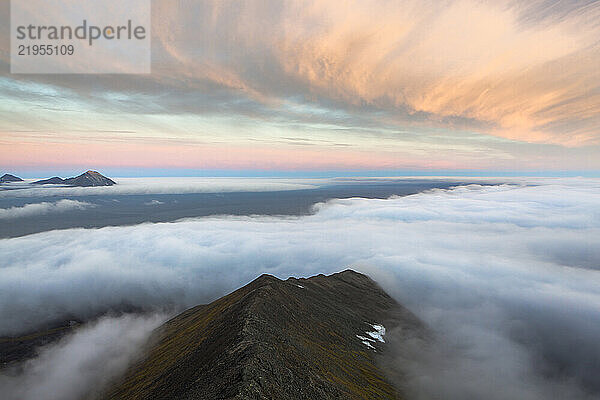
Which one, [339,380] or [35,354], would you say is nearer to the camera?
[339,380]

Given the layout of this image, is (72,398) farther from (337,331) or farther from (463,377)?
(463,377)

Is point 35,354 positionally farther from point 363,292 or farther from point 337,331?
point 363,292

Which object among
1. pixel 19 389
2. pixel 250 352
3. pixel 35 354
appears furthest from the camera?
Answer: pixel 35 354

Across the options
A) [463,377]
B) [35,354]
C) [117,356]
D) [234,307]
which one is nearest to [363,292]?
[463,377]

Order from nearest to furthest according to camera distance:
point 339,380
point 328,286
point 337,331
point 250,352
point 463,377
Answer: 1. point 250,352
2. point 339,380
3. point 337,331
4. point 463,377
5. point 328,286

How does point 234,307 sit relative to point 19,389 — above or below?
above

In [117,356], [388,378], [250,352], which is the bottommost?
[117,356]
